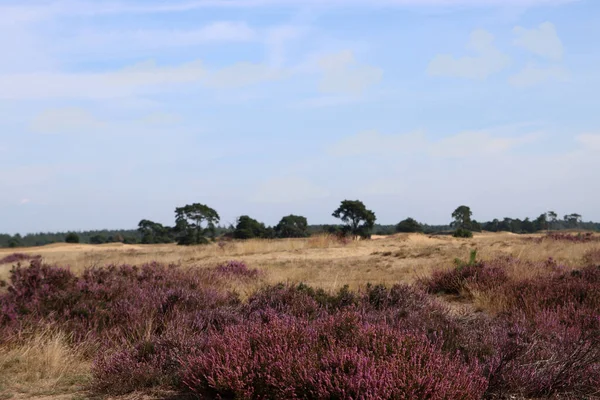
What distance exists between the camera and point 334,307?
7051 mm

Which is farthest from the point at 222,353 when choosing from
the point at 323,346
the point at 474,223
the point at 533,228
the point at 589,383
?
the point at 533,228

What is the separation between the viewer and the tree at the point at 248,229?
5603cm

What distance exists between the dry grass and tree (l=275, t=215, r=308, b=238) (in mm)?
52025

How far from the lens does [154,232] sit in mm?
73875

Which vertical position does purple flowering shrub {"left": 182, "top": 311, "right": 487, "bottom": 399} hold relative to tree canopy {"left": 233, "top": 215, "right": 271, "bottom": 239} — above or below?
below

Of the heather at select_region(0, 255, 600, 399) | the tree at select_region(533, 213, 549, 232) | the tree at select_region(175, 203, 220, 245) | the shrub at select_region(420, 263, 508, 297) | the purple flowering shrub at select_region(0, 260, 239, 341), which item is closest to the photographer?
the heather at select_region(0, 255, 600, 399)

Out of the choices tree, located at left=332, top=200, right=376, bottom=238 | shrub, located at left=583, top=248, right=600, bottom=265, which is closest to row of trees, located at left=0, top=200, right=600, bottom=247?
tree, located at left=332, top=200, right=376, bottom=238

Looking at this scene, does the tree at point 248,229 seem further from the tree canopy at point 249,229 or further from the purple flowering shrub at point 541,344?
the purple flowering shrub at point 541,344

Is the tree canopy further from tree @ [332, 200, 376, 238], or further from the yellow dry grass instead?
the yellow dry grass

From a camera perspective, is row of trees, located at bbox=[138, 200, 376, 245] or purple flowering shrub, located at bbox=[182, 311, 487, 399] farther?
row of trees, located at bbox=[138, 200, 376, 245]

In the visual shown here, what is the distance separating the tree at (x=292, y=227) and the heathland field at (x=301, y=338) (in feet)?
158

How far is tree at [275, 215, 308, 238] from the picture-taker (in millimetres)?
60031

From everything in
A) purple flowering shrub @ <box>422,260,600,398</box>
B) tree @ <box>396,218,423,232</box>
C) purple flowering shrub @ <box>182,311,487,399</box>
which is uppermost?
tree @ <box>396,218,423,232</box>

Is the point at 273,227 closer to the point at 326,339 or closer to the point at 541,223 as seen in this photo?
the point at 541,223
